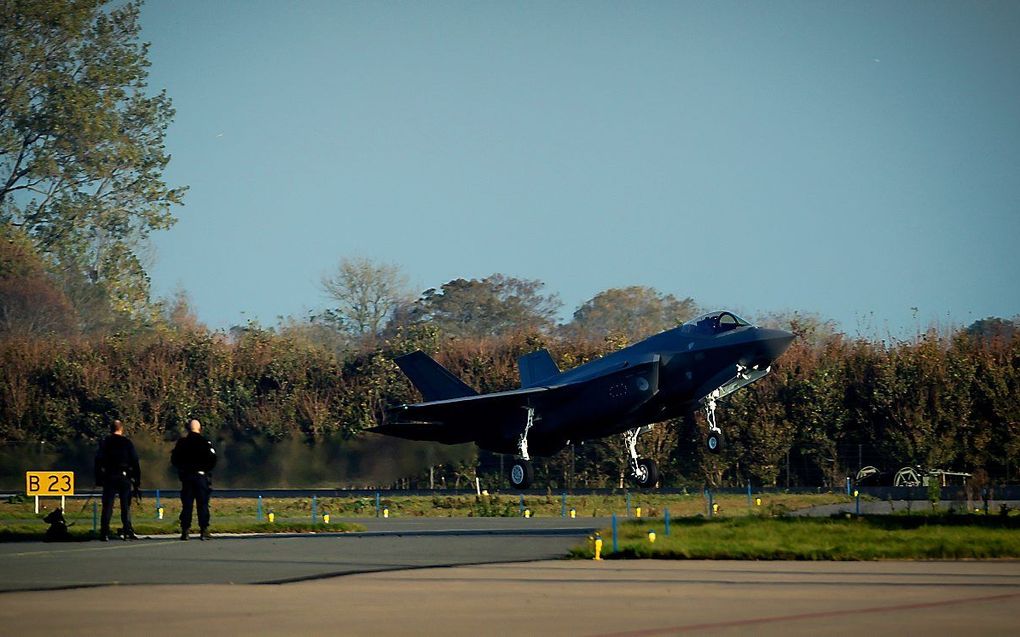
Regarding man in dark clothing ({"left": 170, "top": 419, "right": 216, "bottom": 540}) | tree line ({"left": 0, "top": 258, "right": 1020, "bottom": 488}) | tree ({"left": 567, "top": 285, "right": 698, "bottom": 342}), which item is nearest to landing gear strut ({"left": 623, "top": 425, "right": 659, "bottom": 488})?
tree line ({"left": 0, "top": 258, "right": 1020, "bottom": 488})

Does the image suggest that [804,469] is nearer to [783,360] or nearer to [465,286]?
[783,360]

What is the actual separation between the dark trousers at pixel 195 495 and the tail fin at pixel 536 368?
20.3 metres

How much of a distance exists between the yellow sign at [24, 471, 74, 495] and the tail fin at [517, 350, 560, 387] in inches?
597

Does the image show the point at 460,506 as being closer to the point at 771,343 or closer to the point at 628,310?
the point at 771,343

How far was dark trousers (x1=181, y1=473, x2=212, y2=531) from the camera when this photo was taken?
20.9 meters

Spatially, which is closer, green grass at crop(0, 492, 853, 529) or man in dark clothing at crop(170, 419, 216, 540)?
man in dark clothing at crop(170, 419, 216, 540)

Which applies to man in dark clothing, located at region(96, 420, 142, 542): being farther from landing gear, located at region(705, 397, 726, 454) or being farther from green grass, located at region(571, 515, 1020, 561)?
landing gear, located at region(705, 397, 726, 454)

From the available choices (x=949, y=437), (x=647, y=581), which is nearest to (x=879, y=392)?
(x=949, y=437)

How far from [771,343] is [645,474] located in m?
4.80

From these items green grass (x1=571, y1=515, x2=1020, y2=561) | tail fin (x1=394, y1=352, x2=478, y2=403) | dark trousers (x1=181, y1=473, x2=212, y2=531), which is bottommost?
green grass (x1=571, y1=515, x2=1020, y2=561)

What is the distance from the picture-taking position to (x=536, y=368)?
136ft

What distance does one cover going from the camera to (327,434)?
50688 millimetres

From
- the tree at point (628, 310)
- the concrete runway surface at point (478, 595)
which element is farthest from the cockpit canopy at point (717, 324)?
the tree at point (628, 310)

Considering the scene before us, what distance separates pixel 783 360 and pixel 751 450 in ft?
14.2
